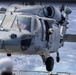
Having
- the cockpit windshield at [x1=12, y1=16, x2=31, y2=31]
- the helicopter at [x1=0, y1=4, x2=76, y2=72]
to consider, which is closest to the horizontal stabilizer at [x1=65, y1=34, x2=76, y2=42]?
the helicopter at [x1=0, y1=4, x2=76, y2=72]

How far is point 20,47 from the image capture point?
12523mm

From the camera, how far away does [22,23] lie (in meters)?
13.5

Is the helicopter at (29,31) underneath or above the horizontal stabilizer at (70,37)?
above

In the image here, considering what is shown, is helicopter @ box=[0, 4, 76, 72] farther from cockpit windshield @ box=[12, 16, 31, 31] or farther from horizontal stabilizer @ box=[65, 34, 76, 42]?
horizontal stabilizer @ box=[65, 34, 76, 42]

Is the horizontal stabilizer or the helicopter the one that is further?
the horizontal stabilizer

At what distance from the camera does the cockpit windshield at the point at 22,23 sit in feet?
43.7

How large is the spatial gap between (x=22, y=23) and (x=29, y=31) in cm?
61

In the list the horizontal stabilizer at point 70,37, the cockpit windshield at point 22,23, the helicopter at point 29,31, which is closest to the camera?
Result: the helicopter at point 29,31

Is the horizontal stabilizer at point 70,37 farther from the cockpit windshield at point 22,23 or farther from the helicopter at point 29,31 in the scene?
the cockpit windshield at point 22,23

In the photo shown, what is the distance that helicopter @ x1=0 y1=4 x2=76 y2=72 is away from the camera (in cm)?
1232

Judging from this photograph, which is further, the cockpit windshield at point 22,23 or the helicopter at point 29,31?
the cockpit windshield at point 22,23

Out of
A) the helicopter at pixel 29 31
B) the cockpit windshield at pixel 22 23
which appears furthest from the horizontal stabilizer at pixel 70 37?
the cockpit windshield at pixel 22 23

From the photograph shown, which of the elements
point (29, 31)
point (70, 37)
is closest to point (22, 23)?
point (29, 31)

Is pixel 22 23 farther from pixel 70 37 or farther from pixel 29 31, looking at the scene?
pixel 70 37
